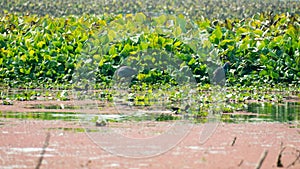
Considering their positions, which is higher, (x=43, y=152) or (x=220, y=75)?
(x=220, y=75)

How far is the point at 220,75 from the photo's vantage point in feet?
46.0

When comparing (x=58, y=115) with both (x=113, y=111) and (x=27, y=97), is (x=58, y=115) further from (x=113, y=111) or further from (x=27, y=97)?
(x=27, y=97)

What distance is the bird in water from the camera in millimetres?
13930

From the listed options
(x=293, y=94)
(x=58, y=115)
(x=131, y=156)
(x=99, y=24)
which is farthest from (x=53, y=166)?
(x=99, y=24)

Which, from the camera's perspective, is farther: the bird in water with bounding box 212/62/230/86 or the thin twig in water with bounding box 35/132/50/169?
the bird in water with bounding box 212/62/230/86

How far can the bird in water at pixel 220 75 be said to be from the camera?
13.9m

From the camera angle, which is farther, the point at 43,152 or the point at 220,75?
the point at 220,75

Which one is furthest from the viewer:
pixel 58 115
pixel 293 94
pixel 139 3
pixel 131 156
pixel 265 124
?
→ pixel 139 3

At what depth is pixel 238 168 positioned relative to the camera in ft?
22.5

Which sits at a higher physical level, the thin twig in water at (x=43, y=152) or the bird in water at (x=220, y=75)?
the bird in water at (x=220, y=75)

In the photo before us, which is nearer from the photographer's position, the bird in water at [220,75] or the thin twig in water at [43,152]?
the thin twig in water at [43,152]

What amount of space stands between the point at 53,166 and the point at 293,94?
6545mm

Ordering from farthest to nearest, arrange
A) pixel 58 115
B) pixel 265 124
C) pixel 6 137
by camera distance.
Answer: pixel 58 115 → pixel 265 124 → pixel 6 137

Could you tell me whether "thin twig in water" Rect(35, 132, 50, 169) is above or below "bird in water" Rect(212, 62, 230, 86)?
below
